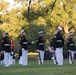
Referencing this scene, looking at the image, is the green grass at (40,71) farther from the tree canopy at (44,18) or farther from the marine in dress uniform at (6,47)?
the tree canopy at (44,18)

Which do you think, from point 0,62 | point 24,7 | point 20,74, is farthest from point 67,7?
point 20,74

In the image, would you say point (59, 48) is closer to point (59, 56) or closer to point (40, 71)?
point (59, 56)

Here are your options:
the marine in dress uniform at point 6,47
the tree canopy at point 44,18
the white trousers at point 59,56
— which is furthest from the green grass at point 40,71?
the tree canopy at point 44,18

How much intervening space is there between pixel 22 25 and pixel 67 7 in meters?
8.19

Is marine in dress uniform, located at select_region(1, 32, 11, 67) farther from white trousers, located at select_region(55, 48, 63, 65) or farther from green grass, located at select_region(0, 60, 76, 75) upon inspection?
green grass, located at select_region(0, 60, 76, 75)

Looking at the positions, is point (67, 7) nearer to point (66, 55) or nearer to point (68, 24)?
point (68, 24)

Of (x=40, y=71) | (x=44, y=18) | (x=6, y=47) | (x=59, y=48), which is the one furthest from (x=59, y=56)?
(x=44, y=18)

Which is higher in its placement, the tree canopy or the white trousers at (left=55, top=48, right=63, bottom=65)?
the tree canopy

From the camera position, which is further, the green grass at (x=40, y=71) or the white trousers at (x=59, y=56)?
the white trousers at (x=59, y=56)

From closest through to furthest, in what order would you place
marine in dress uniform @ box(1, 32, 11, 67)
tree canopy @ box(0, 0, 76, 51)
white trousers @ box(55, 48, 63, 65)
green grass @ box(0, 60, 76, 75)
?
green grass @ box(0, 60, 76, 75), white trousers @ box(55, 48, 63, 65), marine in dress uniform @ box(1, 32, 11, 67), tree canopy @ box(0, 0, 76, 51)

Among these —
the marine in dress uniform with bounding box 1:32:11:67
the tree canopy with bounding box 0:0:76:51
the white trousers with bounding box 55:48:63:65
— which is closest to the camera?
the white trousers with bounding box 55:48:63:65

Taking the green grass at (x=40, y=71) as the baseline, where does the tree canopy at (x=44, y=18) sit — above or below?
above

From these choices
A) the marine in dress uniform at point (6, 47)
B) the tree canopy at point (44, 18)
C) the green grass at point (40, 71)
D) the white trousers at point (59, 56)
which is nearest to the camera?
the green grass at point (40, 71)

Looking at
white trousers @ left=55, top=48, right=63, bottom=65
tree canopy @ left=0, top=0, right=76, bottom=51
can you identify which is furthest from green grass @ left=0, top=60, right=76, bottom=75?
tree canopy @ left=0, top=0, right=76, bottom=51
